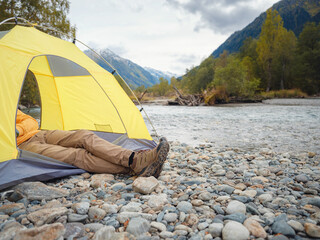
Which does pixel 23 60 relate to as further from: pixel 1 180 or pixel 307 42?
pixel 307 42

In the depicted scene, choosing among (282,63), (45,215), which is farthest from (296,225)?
(282,63)

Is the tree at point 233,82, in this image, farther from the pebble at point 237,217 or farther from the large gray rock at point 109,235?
the large gray rock at point 109,235

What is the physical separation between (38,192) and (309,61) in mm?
46090

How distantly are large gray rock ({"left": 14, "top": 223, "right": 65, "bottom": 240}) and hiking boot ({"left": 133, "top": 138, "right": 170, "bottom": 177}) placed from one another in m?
1.33

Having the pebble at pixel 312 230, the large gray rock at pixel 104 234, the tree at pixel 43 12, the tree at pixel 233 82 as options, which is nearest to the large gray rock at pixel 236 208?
the pebble at pixel 312 230

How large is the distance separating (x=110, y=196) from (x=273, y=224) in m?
1.71

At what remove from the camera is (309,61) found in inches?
1446

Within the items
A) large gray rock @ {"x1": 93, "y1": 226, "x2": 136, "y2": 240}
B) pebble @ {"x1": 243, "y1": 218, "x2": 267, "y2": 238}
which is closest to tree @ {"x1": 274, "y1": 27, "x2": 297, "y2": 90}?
pebble @ {"x1": 243, "y1": 218, "x2": 267, "y2": 238}

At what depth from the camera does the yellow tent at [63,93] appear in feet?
9.35

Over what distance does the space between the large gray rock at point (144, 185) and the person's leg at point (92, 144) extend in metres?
0.39

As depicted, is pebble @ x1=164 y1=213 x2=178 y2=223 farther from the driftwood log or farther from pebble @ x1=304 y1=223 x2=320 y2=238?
the driftwood log

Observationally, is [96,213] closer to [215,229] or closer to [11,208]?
[11,208]

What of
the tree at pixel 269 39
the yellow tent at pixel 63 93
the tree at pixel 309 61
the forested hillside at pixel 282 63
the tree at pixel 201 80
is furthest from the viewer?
the tree at pixel 269 39

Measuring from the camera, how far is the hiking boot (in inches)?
106
